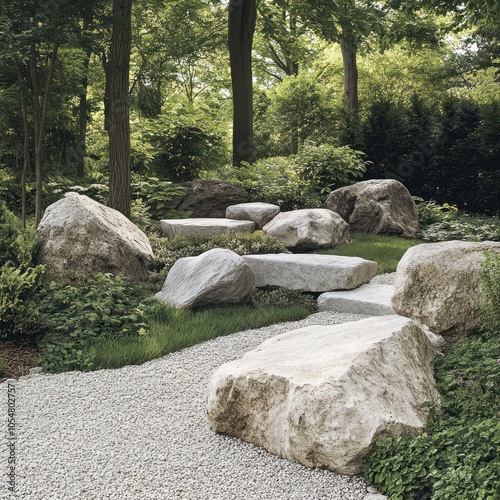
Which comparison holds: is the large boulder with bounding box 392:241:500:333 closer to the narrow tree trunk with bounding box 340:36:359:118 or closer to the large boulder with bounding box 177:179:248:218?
the large boulder with bounding box 177:179:248:218

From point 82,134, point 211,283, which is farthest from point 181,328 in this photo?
point 82,134

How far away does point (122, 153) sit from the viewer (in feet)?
33.6

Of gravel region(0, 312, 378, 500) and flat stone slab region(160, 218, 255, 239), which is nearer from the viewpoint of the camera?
gravel region(0, 312, 378, 500)

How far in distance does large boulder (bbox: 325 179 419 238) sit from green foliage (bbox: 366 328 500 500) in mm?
7700

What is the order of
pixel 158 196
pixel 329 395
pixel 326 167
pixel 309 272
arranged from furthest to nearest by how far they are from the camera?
1. pixel 326 167
2. pixel 158 196
3. pixel 309 272
4. pixel 329 395

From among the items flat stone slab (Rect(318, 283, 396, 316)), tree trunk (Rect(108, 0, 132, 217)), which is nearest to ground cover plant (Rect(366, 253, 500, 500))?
flat stone slab (Rect(318, 283, 396, 316))

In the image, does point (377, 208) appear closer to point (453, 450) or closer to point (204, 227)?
point (204, 227)

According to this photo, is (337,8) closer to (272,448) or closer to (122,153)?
(122,153)

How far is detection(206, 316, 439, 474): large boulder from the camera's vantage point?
3635mm

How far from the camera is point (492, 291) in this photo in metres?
5.04

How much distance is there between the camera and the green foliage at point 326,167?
13758 mm

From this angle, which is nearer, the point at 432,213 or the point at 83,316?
the point at 83,316

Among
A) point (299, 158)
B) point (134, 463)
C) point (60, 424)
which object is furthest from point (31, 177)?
point (134, 463)

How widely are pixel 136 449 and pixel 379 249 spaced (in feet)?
22.6
